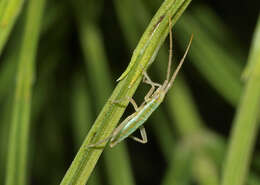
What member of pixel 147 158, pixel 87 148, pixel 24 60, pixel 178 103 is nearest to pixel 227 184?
pixel 87 148

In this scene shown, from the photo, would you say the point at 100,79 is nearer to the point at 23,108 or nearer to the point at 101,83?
the point at 101,83

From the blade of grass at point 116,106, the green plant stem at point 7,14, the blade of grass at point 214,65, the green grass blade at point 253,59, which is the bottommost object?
the blade of grass at point 116,106

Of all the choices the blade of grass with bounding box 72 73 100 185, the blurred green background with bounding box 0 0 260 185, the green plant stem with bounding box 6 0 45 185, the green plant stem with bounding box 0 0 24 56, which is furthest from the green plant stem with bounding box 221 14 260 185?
the blade of grass with bounding box 72 73 100 185

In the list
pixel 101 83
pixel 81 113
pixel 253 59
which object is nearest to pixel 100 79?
pixel 101 83

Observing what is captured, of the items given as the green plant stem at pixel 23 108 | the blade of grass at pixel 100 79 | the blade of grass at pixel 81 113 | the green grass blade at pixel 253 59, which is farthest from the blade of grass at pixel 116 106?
the blade of grass at pixel 81 113

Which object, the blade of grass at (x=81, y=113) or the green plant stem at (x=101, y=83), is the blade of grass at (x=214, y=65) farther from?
the blade of grass at (x=81, y=113)

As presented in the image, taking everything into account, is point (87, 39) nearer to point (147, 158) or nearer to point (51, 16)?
point (51, 16)

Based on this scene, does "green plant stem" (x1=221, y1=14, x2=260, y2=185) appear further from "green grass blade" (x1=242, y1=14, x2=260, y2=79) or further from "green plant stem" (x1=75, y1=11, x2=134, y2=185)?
"green plant stem" (x1=75, y1=11, x2=134, y2=185)
